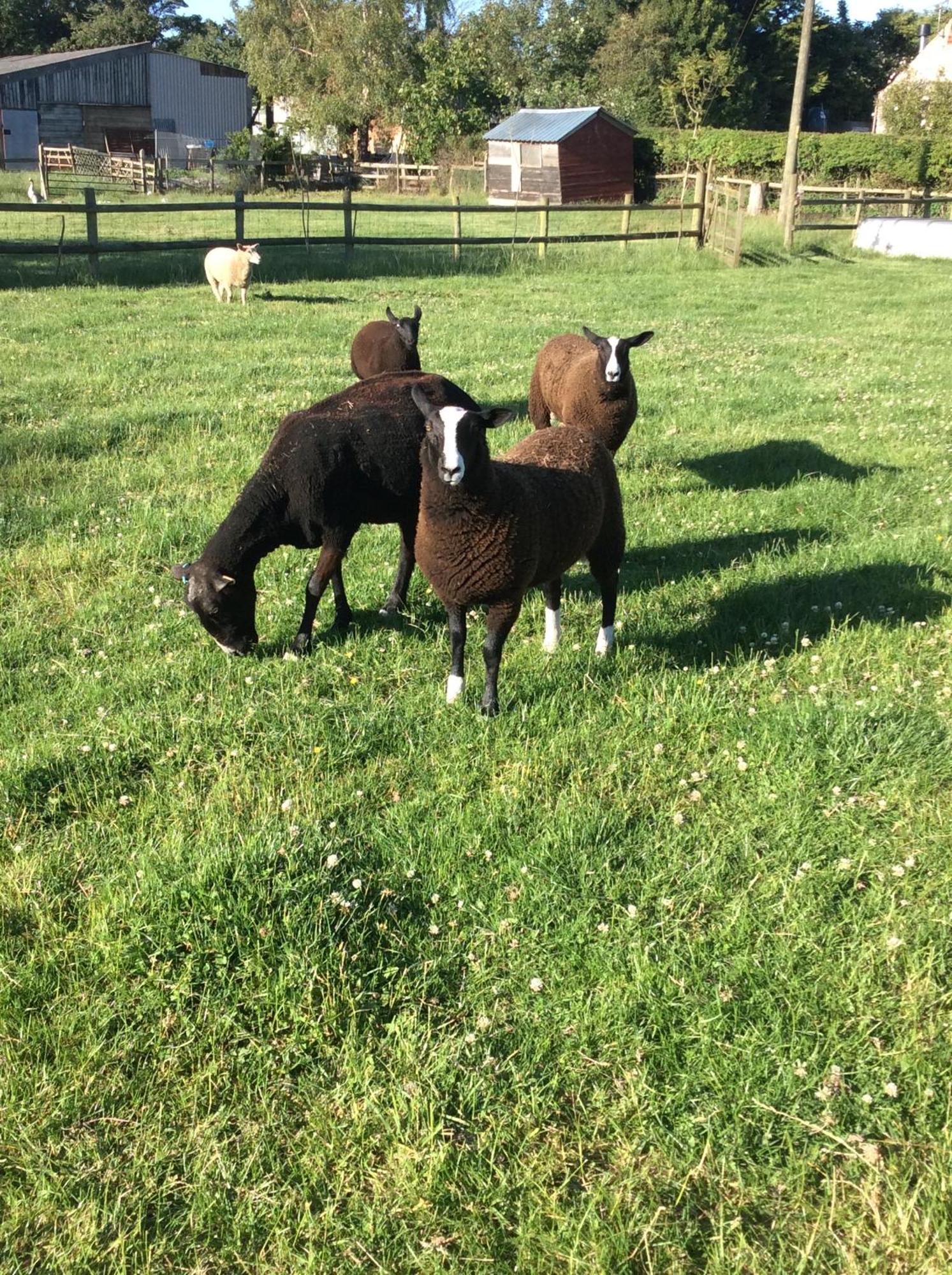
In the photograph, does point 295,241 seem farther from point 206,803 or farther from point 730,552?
point 206,803

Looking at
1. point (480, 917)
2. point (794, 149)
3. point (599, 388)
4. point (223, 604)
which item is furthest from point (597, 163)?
point (480, 917)

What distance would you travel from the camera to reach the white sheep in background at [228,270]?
658 inches

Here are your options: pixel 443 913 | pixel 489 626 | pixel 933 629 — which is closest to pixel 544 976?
pixel 443 913

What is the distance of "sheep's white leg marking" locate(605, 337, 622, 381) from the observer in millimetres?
7148

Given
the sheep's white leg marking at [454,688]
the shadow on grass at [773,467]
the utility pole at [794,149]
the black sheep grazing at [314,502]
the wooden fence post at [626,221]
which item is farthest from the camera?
the utility pole at [794,149]

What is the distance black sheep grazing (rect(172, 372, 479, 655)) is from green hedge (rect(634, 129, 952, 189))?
160 ft

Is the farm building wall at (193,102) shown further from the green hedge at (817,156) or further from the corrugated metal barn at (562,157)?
the green hedge at (817,156)

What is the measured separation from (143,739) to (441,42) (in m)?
70.8

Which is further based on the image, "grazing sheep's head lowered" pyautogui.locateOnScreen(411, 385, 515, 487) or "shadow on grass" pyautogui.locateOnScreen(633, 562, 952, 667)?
"shadow on grass" pyautogui.locateOnScreen(633, 562, 952, 667)

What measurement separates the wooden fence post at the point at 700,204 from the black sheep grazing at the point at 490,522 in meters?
23.5

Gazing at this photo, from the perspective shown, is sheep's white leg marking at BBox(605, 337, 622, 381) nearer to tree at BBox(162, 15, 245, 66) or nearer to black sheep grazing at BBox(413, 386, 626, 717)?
black sheep grazing at BBox(413, 386, 626, 717)

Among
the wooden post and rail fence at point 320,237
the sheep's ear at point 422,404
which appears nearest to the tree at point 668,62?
the wooden post and rail fence at point 320,237

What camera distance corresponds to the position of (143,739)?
4289 mm

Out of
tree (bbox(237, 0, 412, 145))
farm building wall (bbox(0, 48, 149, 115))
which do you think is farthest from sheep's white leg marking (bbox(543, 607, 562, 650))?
farm building wall (bbox(0, 48, 149, 115))
